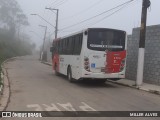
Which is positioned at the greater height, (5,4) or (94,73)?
(5,4)

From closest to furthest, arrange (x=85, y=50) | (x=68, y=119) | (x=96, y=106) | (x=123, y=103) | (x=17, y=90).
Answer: (x=68, y=119) → (x=96, y=106) → (x=123, y=103) → (x=17, y=90) → (x=85, y=50)

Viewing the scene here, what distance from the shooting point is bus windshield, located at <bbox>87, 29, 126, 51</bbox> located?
17.6m

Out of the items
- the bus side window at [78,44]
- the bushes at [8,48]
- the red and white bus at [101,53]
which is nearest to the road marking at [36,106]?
the red and white bus at [101,53]

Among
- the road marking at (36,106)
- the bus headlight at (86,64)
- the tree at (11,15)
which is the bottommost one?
the road marking at (36,106)

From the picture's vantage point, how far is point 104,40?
17.8 metres

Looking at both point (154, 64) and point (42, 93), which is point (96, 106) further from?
point (154, 64)

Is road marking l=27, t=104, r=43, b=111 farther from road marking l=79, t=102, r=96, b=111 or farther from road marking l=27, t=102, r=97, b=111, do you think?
road marking l=79, t=102, r=96, b=111

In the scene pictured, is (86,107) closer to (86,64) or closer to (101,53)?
(86,64)

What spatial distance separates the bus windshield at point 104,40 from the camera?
1764 centimetres

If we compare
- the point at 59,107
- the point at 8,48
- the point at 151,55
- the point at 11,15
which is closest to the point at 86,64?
the point at 151,55

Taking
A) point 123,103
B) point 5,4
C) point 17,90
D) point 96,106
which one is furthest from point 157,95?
point 5,4

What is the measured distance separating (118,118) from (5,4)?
90.0 meters

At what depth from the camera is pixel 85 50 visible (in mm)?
17594

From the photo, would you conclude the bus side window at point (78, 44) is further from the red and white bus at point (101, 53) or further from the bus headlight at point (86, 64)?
the bus headlight at point (86, 64)
